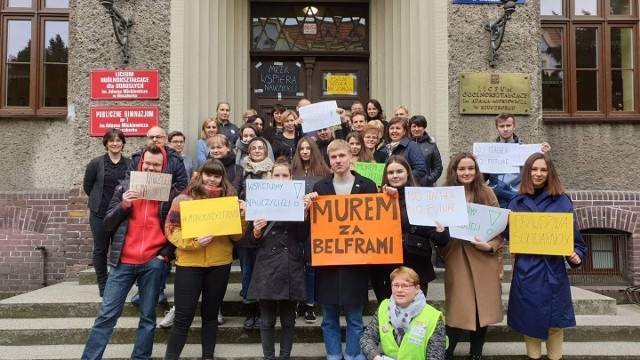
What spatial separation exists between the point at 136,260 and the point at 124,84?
3.89m

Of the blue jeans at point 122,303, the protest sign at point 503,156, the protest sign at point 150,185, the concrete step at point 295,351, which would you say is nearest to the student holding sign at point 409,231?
the concrete step at point 295,351

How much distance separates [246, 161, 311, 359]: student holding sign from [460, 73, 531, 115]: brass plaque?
4.10 meters

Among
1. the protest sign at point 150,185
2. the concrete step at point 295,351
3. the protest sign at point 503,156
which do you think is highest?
the protest sign at point 503,156

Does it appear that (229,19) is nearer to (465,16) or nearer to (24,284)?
(465,16)

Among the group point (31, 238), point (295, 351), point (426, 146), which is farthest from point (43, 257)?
point (426, 146)

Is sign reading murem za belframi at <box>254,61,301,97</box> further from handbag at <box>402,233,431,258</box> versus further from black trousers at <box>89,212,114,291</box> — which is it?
handbag at <box>402,233,431,258</box>

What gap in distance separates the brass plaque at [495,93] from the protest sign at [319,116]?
7.87 ft

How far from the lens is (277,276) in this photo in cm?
450

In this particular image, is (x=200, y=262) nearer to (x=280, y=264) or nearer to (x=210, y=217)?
(x=210, y=217)

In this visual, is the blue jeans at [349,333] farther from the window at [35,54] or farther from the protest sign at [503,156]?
the window at [35,54]

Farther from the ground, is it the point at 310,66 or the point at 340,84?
the point at 310,66

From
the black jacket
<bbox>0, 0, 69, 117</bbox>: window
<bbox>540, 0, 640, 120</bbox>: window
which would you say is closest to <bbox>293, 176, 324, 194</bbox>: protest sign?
the black jacket

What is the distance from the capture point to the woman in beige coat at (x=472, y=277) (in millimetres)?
4355

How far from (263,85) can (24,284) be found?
5056mm
